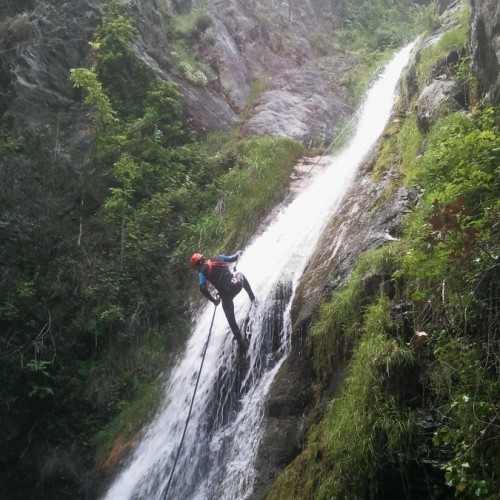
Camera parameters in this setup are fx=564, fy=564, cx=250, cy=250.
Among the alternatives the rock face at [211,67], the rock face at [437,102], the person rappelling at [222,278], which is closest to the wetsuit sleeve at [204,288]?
the person rappelling at [222,278]

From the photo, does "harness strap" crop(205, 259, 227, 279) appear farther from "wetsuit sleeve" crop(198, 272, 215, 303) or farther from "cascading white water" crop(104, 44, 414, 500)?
"cascading white water" crop(104, 44, 414, 500)

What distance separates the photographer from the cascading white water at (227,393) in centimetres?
608

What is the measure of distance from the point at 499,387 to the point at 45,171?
9.18m

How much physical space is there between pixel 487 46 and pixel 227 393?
4977 millimetres

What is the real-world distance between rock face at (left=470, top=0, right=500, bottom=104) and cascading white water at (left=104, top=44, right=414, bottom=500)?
9.77 ft

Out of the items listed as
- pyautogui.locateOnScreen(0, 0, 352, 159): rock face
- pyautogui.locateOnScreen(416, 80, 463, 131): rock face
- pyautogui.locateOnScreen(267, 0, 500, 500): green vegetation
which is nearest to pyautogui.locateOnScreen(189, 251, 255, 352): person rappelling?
pyautogui.locateOnScreen(267, 0, 500, 500): green vegetation

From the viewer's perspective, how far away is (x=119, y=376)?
8.85m

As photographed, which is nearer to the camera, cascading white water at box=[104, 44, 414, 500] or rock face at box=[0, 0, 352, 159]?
cascading white water at box=[104, 44, 414, 500]


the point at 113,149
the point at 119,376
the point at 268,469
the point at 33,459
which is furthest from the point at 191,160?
the point at 268,469

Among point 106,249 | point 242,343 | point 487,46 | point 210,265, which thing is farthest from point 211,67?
point 242,343

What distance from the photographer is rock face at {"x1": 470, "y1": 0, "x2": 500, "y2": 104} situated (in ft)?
19.5

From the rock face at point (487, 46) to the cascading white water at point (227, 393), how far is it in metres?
2.98

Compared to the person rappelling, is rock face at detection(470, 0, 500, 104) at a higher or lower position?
higher

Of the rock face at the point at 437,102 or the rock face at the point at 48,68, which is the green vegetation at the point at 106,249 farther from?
the rock face at the point at 437,102
